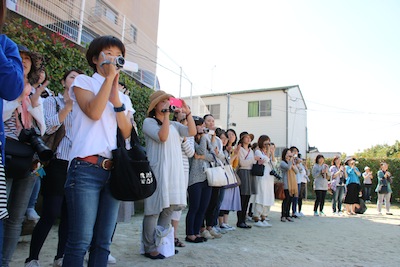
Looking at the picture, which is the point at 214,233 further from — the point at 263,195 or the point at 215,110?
the point at 215,110

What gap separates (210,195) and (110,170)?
3.07 m

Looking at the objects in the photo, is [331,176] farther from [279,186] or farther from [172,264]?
[172,264]

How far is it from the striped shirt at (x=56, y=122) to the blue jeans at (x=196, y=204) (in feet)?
6.89

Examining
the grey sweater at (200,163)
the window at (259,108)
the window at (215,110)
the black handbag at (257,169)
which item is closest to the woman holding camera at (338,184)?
the black handbag at (257,169)

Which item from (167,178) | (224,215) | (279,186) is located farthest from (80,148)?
(279,186)

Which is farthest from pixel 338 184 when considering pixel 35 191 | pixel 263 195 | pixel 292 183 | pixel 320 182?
pixel 35 191

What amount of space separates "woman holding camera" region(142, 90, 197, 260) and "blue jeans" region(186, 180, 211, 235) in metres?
0.85

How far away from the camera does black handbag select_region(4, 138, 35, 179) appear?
7.29 feet

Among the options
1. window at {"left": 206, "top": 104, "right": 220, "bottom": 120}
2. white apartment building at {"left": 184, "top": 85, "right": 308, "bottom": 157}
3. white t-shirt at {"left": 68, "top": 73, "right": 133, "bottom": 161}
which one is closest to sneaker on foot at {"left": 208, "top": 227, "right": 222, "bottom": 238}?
white t-shirt at {"left": 68, "top": 73, "right": 133, "bottom": 161}

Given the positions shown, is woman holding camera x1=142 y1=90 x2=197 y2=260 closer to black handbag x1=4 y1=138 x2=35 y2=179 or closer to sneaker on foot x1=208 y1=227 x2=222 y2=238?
black handbag x1=4 y1=138 x2=35 y2=179

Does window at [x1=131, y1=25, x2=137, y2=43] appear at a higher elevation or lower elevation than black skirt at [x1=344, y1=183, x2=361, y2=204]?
higher

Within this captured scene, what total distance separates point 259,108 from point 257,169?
16.4 metres

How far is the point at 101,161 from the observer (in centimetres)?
195

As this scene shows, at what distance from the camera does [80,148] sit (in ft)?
6.33
